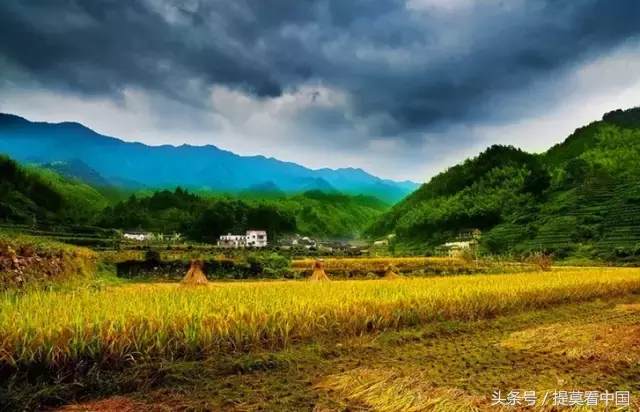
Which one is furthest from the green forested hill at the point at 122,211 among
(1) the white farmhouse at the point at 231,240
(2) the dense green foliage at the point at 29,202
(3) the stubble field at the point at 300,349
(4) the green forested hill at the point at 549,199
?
(3) the stubble field at the point at 300,349

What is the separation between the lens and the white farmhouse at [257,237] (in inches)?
2584

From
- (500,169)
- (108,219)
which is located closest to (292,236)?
(108,219)

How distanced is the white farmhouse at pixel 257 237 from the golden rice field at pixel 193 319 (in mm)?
56441

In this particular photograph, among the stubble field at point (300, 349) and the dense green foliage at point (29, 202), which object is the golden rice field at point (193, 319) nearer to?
the stubble field at point (300, 349)

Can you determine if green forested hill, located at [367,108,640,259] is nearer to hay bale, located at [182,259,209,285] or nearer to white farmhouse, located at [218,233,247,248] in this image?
white farmhouse, located at [218,233,247,248]

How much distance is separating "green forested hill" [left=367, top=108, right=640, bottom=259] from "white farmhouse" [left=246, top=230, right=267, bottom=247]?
21.7m

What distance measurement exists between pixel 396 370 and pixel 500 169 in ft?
272

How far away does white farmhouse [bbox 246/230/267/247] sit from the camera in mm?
65625

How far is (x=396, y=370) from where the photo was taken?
5359mm

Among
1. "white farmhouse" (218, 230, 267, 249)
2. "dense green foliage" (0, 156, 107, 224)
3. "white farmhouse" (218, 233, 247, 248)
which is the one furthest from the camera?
"white farmhouse" (218, 233, 247, 248)

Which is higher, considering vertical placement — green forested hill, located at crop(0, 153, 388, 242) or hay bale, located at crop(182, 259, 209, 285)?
green forested hill, located at crop(0, 153, 388, 242)

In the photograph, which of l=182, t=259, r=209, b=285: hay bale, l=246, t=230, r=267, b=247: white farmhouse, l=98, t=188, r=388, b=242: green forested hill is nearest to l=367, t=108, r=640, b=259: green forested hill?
l=98, t=188, r=388, b=242: green forested hill

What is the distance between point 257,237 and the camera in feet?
227

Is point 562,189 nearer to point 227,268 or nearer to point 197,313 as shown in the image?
point 227,268
